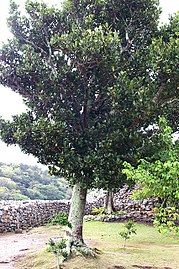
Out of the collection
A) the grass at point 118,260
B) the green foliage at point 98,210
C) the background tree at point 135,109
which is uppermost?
the background tree at point 135,109

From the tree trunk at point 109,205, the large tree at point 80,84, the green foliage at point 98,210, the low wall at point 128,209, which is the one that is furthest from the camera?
the green foliage at point 98,210

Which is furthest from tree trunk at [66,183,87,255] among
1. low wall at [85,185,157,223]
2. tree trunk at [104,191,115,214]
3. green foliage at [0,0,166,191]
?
tree trunk at [104,191,115,214]

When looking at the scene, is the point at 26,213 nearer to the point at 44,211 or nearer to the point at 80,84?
the point at 44,211

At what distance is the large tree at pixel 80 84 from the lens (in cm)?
779

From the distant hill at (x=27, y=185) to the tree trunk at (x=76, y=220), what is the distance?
2183 cm

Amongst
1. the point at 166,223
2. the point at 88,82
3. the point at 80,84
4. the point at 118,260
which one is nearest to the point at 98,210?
the point at 118,260

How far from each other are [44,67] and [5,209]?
11172mm

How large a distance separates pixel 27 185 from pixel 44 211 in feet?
53.3

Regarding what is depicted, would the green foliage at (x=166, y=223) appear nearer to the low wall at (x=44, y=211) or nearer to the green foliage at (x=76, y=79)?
the green foliage at (x=76, y=79)

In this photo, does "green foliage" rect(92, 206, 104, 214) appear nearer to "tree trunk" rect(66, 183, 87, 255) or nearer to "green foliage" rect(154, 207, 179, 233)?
"tree trunk" rect(66, 183, 87, 255)

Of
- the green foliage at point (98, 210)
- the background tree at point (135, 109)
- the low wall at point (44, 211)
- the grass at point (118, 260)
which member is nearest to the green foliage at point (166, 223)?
the background tree at point (135, 109)

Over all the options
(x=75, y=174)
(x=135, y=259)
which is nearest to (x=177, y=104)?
(x=75, y=174)

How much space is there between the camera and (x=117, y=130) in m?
7.96

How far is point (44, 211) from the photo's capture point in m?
22.0
